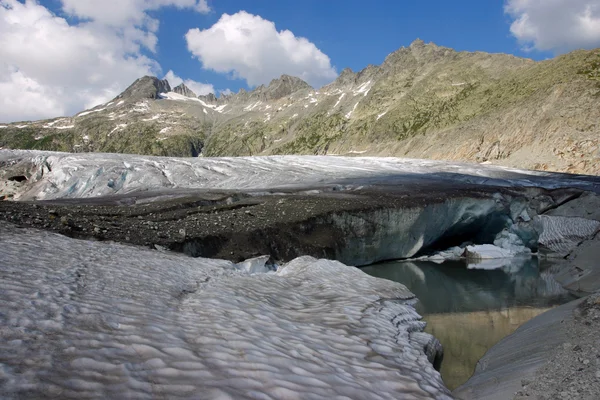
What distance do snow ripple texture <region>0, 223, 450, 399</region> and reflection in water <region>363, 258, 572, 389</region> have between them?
840mm

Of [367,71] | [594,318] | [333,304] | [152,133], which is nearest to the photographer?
[594,318]

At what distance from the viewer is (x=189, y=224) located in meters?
14.1

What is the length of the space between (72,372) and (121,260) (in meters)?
5.26

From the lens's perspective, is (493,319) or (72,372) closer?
(72,372)

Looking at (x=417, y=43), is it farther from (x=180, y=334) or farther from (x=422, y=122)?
(x=180, y=334)

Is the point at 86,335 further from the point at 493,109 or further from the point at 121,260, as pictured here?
the point at 493,109

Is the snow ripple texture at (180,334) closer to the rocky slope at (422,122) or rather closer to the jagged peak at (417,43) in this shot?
the rocky slope at (422,122)

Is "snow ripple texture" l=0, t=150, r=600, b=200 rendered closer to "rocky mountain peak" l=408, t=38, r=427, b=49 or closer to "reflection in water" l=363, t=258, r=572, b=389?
"reflection in water" l=363, t=258, r=572, b=389

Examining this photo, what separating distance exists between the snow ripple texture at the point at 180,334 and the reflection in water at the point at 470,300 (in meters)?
0.84

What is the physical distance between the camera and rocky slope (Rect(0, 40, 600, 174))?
169 ft

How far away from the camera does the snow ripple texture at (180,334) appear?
3686mm

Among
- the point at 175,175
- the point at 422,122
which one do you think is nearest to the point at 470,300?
the point at 175,175

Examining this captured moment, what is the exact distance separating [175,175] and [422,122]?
195 ft

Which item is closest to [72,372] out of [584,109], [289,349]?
[289,349]
